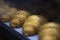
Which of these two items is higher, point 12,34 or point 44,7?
point 44,7

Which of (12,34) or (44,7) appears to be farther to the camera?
(44,7)

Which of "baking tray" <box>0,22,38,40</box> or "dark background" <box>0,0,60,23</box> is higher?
"dark background" <box>0,0,60,23</box>

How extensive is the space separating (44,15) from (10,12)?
11.4 inches

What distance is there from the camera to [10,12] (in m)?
1.22

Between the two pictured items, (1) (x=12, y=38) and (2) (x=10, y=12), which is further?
(2) (x=10, y=12)

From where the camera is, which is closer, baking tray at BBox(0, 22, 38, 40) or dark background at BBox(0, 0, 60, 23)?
baking tray at BBox(0, 22, 38, 40)

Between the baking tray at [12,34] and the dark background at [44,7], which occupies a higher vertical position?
the dark background at [44,7]

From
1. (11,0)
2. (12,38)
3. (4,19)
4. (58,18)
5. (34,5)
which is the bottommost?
(12,38)

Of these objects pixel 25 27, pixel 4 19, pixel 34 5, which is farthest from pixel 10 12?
pixel 25 27

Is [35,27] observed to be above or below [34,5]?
below

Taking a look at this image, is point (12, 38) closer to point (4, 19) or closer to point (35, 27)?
point (35, 27)

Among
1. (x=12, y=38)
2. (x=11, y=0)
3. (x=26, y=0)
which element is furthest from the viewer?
(x=11, y=0)

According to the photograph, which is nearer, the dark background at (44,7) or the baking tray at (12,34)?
the baking tray at (12,34)

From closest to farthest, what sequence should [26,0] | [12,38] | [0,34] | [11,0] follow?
[12,38] < [0,34] < [26,0] < [11,0]
